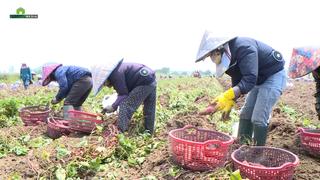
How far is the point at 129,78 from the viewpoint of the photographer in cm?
568

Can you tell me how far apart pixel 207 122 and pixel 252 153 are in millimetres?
2840

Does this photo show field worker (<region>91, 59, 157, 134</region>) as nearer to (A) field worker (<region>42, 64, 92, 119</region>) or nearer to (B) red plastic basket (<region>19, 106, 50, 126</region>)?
(A) field worker (<region>42, 64, 92, 119</region>)

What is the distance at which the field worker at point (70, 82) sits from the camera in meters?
6.99

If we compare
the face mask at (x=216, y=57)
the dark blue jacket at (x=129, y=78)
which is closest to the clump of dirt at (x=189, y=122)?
the dark blue jacket at (x=129, y=78)

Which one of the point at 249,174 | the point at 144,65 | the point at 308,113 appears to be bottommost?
the point at 308,113

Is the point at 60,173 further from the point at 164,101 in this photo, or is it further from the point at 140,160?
the point at 164,101

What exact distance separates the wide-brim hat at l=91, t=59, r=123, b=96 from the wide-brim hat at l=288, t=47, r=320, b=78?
2.26 meters

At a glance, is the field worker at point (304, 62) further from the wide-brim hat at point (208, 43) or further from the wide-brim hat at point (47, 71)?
the wide-brim hat at point (47, 71)

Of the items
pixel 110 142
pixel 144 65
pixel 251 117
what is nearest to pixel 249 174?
pixel 251 117

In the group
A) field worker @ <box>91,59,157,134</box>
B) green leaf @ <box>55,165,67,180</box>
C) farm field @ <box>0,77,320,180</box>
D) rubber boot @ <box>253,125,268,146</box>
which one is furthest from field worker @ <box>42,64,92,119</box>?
rubber boot @ <box>253,125,268,146</box>

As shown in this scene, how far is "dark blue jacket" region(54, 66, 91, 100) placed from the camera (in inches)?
276

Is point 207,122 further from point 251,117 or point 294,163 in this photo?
point 294,163

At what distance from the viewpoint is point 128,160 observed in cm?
464

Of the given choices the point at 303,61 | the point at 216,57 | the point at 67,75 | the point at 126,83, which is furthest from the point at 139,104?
the point at 303,61
